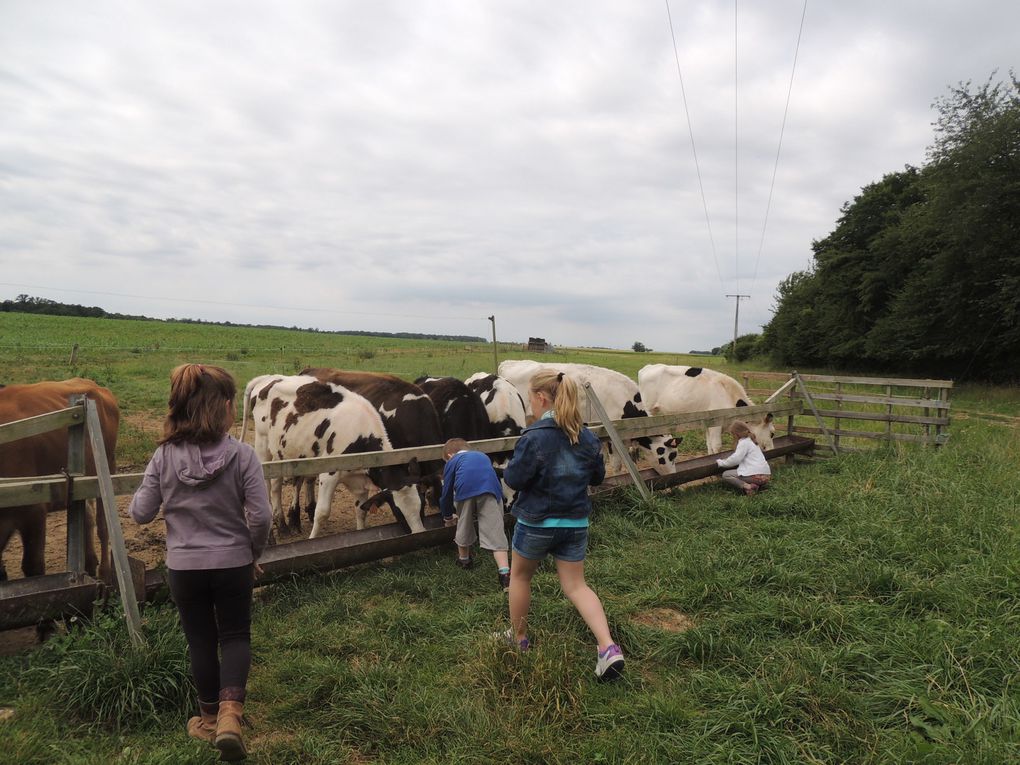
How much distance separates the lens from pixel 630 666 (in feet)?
11.3

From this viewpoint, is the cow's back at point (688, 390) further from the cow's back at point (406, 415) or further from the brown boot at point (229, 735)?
the brown boot at point (229, 735)

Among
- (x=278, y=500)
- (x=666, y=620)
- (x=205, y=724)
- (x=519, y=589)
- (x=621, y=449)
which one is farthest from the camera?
(x=278, y=500)

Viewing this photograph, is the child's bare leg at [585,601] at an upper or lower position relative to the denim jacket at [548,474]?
lower

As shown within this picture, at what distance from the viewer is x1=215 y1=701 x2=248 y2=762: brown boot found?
96.9 inches

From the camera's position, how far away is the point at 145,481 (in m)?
2.67

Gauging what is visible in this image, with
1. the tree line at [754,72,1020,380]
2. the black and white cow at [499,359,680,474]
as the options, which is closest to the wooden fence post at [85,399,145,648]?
the black and white cow at [499,359,680,474]

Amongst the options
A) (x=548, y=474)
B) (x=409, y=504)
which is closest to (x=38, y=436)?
(x=409, y=504)

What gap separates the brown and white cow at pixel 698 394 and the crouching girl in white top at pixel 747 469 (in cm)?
222

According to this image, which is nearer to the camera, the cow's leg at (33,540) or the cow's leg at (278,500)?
the cow's leg at (33,540)

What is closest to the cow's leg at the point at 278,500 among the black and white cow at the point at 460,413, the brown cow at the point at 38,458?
the black and white cow at the point at 460,413

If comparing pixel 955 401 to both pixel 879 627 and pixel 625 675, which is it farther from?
pixel 625 675

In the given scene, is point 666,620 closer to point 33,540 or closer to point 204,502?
point 204,502

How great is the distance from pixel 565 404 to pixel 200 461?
6.06 feet

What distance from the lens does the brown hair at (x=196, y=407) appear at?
2.58m
